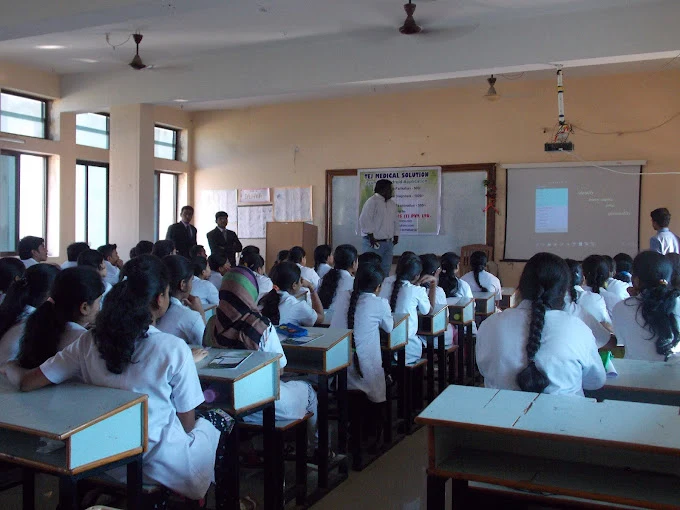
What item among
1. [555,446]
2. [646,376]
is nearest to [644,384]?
[646,376]

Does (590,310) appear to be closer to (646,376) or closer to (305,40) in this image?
(646,376)

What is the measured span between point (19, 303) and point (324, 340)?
128 centimetres

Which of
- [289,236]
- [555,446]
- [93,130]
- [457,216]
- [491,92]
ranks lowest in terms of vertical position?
[555,446]

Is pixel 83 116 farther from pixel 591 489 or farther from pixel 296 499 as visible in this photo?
pixel 591 489

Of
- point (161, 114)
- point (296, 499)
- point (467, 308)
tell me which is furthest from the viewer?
point (161, 114)

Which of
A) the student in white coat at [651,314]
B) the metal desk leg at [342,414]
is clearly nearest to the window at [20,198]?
the metal desk leg at [342,414]

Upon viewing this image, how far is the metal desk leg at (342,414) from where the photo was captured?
324cm

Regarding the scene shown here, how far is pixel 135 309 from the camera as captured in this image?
6.68 ft

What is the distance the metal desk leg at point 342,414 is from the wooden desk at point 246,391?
0.63m

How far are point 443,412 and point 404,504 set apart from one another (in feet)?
4.60

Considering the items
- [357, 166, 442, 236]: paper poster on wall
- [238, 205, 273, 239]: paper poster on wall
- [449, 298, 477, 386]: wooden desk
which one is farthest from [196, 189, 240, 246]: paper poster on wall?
[449, 298, 477, 386]: wooden desk

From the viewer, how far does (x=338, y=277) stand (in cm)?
471

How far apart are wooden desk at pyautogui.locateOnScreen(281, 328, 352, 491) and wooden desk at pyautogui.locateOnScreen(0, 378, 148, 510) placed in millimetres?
1146

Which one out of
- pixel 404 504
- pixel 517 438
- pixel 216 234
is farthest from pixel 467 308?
pixel 216 234
